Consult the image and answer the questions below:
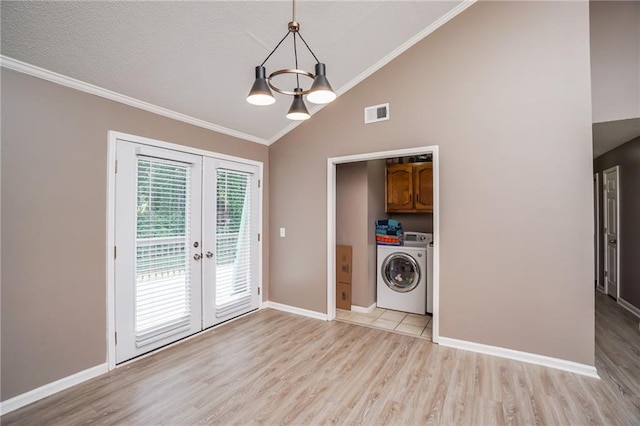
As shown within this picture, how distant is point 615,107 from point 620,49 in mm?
698

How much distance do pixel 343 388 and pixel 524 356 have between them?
178 cm

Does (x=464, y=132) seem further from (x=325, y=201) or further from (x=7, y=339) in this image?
(x=7, y=339)

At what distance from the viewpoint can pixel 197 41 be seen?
98.0 inches

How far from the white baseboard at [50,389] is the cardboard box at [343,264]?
2.85 m

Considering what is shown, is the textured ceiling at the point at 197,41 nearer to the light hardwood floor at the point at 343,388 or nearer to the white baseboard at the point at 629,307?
the light hardwood floor at the point at 343,388

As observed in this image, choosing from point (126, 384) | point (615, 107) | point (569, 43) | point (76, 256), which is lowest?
point (126, 384)

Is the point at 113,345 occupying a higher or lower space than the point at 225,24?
lower

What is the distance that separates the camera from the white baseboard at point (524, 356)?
2.53 meters

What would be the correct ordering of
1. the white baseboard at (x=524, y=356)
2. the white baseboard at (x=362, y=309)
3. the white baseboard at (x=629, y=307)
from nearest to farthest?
1. the white baseboard at (x=524, y=356)
2. the white baseboard at (x=629, y=307)
3. the white baseboard at (x=362, y=309)

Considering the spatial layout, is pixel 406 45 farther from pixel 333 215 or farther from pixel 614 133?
pixel 614 133

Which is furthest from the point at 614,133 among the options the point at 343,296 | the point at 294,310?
the point at 294,310

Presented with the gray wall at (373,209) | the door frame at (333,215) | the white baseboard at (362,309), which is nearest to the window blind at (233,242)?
the door frame at (333,215)

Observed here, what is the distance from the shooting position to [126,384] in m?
2.43

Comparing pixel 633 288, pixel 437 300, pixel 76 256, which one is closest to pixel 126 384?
pixel 76 256
